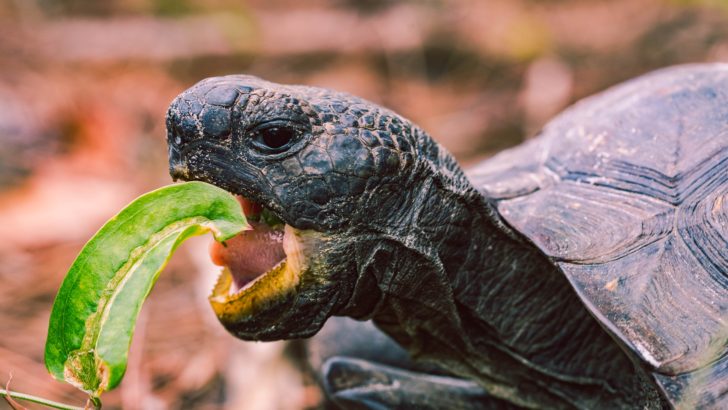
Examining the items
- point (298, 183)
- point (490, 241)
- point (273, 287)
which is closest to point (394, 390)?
point (490, 241)

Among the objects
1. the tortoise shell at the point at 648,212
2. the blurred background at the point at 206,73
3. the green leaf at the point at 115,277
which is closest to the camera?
the green leaf at the point at 115,277

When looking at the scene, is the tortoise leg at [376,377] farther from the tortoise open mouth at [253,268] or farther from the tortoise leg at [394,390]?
the tortoise open mouth at [253,268]

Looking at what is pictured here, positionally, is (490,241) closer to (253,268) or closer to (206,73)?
(253,268)

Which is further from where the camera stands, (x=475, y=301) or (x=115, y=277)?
(x=475, y=301)

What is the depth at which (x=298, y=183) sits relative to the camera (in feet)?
6.37

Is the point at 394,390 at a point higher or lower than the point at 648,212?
lower

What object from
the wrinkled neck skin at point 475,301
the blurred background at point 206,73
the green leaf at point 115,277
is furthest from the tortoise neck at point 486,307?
the blurred background at point 206,73

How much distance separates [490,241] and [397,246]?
32 cm

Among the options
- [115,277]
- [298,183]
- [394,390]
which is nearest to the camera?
[115,277]

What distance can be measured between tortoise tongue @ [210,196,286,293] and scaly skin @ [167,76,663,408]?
5.2 inches

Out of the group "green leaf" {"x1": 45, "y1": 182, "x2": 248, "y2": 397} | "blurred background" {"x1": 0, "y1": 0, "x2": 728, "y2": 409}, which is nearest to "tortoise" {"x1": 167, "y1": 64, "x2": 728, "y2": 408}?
"green leaf" {"x1": 45, "y1": 182, "x2": 248, "y2": 397}

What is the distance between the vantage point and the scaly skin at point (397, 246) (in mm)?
1940

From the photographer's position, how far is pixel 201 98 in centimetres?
192

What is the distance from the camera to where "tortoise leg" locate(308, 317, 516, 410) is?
2518 millimetres
